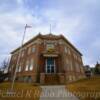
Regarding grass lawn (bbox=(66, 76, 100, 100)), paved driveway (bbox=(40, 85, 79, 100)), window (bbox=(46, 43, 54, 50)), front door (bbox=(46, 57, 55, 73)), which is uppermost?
window (bbox=(46, 43, 54, 50))

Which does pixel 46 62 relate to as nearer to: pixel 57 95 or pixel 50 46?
pixel 50 46

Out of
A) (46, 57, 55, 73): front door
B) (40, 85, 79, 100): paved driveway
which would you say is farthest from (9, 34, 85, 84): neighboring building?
(40, 85, 79, 100): paved driveway

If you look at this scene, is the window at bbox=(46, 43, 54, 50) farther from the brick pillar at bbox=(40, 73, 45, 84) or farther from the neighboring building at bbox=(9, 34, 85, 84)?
the brick pillar at bbox=(40, 73, 45, 84)

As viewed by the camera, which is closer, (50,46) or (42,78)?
(42,78)

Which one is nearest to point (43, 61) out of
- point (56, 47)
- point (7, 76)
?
point (56, 47)

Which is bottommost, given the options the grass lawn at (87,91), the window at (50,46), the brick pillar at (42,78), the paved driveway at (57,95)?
the paved driveway at (57,95)

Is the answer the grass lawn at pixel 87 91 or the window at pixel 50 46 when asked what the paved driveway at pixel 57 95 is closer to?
the grass lawn at pixel 87 91

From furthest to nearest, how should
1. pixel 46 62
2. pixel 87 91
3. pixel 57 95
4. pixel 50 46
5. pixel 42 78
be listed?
pixel 50 46 → pixel 46 62 → pixel 42 78 → pixel 87 91 → pixel 57 95

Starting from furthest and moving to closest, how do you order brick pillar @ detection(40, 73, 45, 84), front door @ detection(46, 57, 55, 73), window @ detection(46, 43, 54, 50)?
window @ detection(46, 43, 54, 50) < front door @ detection(46, 57, 55, 73) < brick pillar @ detection(40, 73, 45, 84)

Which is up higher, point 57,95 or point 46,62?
point 46,62

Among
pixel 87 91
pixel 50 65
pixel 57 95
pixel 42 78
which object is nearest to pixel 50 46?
pixel 50 65

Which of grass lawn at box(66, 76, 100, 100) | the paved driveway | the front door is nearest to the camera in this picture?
grass lawn at box(66, 76, 100, 100)

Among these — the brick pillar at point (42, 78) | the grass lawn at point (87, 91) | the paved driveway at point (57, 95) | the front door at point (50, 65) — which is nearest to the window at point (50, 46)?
the front door at point (50, 65)

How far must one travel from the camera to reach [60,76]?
95.3 ft
